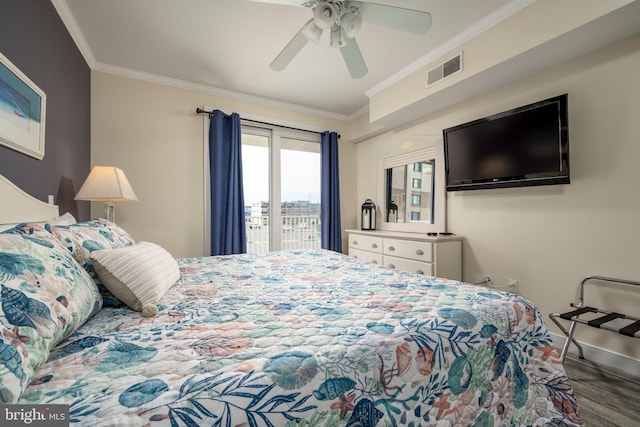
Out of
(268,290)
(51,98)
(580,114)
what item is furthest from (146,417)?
(580,114)

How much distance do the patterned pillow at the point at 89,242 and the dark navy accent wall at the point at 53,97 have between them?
0.61 metres

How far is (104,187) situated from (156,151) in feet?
3.37

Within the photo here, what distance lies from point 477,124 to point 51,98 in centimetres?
359

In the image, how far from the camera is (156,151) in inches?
126

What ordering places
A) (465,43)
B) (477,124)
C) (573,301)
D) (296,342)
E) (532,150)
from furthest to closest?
1. (477,124)
2. (465,43)
3. (532,150)
4. (573,301)
5. (296,342)

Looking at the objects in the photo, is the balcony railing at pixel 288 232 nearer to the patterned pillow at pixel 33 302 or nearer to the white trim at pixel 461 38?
the white trim at pixel 461 38

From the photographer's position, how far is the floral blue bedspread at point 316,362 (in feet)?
1.99

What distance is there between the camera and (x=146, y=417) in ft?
1.77

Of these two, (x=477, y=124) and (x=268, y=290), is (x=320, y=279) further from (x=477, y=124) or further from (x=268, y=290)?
(x=477, y=124)

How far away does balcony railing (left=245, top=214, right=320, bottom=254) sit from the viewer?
160 inches

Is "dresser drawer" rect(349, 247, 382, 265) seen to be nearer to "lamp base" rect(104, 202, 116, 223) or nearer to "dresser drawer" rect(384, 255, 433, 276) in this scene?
"dresser drawer" rect(384, 255, 433, 276)

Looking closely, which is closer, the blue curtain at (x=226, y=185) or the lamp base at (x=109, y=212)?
the lamp base at (x=109, y=212)

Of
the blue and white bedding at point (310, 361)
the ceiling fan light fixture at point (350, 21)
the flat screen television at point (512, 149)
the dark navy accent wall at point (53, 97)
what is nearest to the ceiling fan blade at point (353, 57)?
the ceiling fan light fixture at point (350, 21)

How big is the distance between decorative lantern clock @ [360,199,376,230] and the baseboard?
2.51m
